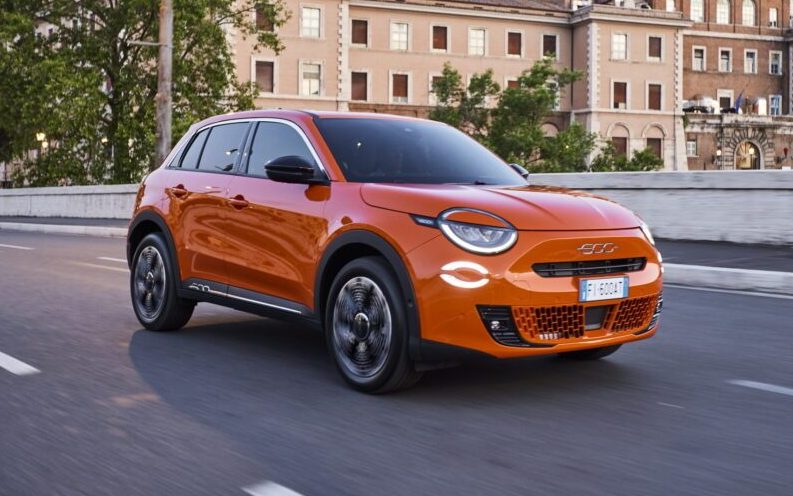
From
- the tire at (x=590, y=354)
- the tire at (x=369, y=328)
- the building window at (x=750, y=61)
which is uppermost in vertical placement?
the building window at (x=750, y=61)

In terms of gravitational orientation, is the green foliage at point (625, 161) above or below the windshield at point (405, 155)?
above

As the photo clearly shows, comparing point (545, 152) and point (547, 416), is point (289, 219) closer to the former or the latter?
point (547, 416)

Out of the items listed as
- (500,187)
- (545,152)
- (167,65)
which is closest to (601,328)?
(500,187)

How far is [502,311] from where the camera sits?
198 inches

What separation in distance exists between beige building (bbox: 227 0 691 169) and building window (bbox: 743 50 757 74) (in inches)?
548

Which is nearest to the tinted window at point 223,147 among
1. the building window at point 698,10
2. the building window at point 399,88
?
the building window at point 399,88

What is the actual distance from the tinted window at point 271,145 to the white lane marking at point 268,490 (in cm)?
282

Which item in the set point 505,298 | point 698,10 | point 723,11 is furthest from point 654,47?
point 505,298

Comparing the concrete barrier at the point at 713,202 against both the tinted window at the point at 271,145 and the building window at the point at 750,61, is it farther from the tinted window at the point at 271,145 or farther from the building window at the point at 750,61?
the building window at the point at 750,61

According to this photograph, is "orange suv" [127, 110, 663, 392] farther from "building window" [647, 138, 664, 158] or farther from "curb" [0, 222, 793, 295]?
"building window" [647, 138, 664, 158]

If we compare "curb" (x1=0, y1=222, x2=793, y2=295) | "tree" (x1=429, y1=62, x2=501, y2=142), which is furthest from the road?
"tree" (x1=429, y1=62, x2=501, y2=142)

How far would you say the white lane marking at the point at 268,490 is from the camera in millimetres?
3717

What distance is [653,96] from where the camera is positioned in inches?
2913

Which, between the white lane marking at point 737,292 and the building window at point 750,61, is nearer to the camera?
the white lane marking at point 737,292
